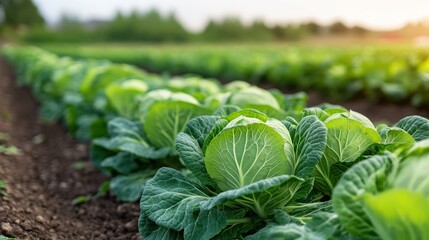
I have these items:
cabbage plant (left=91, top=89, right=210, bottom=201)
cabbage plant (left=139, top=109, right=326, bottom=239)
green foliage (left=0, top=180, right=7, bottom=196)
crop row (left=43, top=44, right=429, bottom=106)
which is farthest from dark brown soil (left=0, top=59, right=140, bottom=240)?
crop row (left=43, top=44, right=429, bottom=106)

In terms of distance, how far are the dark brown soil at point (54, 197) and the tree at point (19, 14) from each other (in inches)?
2864

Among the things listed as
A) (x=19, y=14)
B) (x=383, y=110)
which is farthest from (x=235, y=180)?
(x=19, y=14)

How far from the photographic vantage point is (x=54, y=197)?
439cm

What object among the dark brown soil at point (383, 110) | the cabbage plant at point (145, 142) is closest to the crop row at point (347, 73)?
the dark brown soil at point (383, 110)

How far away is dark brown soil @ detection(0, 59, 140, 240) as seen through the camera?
3299 millimetres

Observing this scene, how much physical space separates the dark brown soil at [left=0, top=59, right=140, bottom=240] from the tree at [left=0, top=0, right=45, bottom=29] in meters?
72.7

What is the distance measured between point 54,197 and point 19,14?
76.7 meters

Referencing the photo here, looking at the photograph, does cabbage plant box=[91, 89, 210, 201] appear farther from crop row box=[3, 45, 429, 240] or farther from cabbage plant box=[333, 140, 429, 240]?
cabbage plant box=[333, 140, 429, 240]

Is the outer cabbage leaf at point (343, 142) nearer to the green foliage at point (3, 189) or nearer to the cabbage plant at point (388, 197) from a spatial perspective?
the cabbage plant at point (388, 197)

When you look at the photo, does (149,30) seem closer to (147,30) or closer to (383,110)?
(147,30)

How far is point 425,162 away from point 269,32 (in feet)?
215

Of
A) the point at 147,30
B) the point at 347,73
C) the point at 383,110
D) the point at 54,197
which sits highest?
the point at 347,73

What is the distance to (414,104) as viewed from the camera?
25.9 feet

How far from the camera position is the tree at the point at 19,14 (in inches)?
2899
